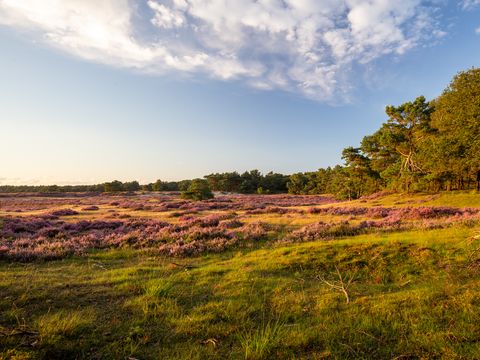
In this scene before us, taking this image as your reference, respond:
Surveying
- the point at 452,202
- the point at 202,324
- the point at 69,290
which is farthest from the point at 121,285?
the point at 452,202

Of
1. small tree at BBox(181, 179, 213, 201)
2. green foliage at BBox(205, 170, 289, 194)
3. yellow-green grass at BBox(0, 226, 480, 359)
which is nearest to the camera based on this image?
yellow-green grass at BBox(0, 226, 480, 359)

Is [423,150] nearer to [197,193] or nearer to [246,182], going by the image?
[197,193]

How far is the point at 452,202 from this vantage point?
27906 mm

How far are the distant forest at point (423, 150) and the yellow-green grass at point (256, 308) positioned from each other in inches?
601

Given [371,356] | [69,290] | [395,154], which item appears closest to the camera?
[371,356]

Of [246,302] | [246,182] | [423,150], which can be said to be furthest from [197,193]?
[246,182]

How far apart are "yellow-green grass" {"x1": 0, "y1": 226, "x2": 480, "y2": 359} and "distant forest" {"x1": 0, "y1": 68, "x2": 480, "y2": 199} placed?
15.3 meters

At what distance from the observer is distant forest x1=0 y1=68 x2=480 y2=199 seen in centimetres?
2062

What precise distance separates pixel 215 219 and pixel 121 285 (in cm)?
1408

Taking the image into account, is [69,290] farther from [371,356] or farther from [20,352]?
[371,356]

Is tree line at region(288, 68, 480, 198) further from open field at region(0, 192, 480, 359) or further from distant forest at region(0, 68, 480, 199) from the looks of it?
open field at region(0, 192, 480, 359)

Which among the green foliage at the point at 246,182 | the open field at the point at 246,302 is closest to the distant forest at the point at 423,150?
the open field at the point at 246,302

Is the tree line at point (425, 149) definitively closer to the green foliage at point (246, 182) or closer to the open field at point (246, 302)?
the open field at point (246, 302)

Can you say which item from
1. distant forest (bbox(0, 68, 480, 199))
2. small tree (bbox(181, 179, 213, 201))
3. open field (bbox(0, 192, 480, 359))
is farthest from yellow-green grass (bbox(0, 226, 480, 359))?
small tree (bbox(181, 179, 213, 201))
